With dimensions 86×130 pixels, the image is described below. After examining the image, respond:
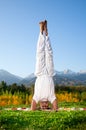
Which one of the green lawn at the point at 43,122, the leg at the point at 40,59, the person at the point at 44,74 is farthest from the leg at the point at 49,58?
the green lawn at the point at 43,122

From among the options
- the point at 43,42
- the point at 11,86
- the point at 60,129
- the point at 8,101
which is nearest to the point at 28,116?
the point at 60,129

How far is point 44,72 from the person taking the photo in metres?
15.3

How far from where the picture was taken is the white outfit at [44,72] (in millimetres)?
15008

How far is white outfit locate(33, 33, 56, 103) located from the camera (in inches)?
591

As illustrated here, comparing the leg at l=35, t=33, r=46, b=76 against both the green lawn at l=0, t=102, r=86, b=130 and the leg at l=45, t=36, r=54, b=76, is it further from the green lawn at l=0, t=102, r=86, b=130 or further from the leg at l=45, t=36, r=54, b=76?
the green lawn at l=0, t=102, r=86, b=130

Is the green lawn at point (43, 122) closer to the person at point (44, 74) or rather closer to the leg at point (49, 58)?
the person at point (44, 74)

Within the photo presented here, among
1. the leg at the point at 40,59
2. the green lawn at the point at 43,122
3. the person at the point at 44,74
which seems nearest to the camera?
the green lawn at the point at 43,122

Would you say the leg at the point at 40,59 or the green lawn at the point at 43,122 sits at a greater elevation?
the leg at the point at 40,59

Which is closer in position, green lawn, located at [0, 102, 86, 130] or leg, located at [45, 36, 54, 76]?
green lawn, located at [0, 102, 86, 130]

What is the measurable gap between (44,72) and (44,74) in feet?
0.25

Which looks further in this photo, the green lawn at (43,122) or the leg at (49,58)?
the leg at (49,58)

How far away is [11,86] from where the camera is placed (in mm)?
28641

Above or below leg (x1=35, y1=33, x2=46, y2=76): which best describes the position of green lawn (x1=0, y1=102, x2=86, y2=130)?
below

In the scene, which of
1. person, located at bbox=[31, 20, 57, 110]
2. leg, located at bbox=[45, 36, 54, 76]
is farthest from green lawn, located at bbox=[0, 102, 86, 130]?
leg, located at bbox=[45, 36, 54, 76]
